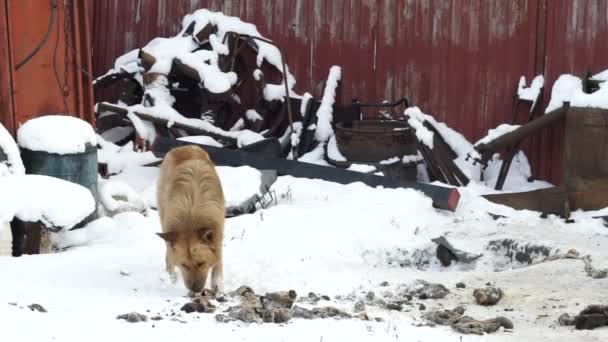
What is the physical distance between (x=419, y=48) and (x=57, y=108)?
529 centimetres

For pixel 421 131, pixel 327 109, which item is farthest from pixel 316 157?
pixel 421 131

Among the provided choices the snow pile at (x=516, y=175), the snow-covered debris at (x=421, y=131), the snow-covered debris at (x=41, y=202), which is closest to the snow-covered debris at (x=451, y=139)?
the snow-covered debris at (x=421, y=131)

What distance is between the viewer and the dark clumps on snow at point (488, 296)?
7.05 metres

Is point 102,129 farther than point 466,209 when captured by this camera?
Yes

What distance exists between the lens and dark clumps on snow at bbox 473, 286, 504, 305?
7047 millimetres

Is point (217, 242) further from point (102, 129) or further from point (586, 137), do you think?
point (102, 129)

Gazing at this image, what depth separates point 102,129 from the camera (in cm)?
1355

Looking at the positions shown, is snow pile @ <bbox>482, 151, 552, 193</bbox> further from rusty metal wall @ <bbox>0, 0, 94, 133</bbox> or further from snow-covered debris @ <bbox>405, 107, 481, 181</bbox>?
rusty metal wall @ <bbox>0, 0, 94, 133</bbox>

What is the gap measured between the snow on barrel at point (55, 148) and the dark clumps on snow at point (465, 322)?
407cm

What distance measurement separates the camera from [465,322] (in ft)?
20.7

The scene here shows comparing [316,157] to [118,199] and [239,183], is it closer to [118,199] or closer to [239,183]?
[239,183]

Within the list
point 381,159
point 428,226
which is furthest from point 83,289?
point 381,159

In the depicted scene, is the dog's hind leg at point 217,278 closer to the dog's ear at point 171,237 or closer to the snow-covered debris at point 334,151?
the dog's ear at point 171,237

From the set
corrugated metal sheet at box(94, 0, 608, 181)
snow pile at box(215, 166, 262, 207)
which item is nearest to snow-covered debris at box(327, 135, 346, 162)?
corrugated metal sheet at box(94, 0, 608, 181)
